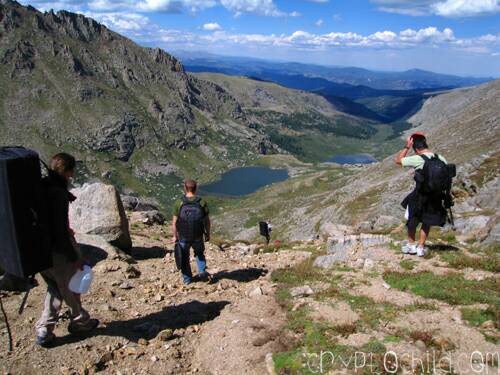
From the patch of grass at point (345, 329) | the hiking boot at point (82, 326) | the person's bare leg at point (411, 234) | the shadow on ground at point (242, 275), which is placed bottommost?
the shadow on ground at point (242, 275)

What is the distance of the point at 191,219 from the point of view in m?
13.5

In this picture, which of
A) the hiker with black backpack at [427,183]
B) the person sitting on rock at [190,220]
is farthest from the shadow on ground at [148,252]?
the hiker with black backpack at [427,183]

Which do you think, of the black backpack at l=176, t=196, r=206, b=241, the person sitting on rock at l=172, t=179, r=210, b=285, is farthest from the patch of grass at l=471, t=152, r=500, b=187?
the black backpack at l=176, t=196, r=206, b=241

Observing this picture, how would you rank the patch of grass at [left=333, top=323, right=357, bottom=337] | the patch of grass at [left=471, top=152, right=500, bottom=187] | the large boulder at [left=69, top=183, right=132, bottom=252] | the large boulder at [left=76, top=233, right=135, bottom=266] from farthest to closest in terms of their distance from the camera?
the patch of grass at [left=471, top=152, right=500, bottom=187], the large boulder at [left=69, top=183, right=132, bottom=252], the large boulder at [left=76, top=233, right=135, bottom=266], the patch of grass at [left=333, top=323, right=357, bottom=337]

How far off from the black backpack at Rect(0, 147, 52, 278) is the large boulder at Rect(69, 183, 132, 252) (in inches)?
391

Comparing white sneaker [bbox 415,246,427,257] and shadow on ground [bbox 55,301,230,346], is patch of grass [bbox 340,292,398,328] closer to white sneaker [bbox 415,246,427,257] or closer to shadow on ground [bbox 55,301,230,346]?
shadow on ground [bbox 55,301,230,346]

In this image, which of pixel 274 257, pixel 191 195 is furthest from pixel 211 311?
pixel 274 257

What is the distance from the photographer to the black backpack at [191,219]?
44.3 ft

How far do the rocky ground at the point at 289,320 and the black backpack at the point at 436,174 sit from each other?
2632 mm

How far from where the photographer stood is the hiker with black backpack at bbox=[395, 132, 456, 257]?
12906 mm

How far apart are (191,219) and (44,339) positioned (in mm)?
5457

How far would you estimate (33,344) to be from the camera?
9461 mm

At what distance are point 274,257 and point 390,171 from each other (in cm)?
11603

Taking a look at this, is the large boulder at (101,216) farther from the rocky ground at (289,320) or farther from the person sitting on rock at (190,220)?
the person sitting on rock at (190,220)
